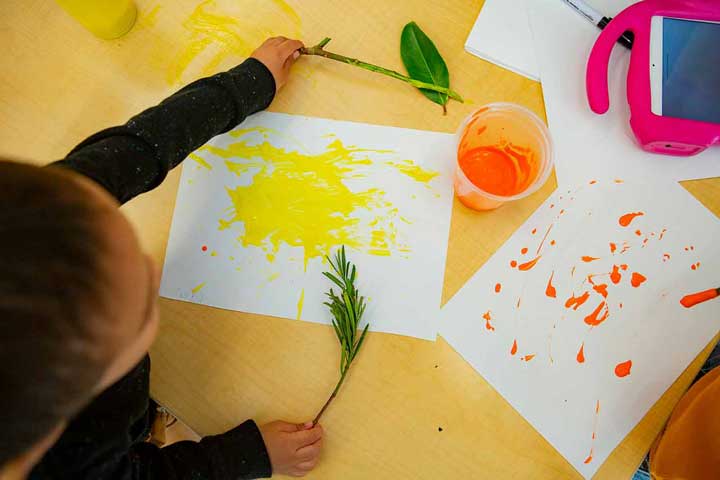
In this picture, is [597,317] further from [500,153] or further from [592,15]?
[592,15]

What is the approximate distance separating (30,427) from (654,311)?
26.3 inches

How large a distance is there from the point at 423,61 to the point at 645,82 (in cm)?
28

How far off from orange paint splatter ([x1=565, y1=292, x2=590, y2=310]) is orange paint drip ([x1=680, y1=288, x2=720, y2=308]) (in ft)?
0.39

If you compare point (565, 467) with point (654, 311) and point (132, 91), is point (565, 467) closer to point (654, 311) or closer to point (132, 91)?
point (654, 311)

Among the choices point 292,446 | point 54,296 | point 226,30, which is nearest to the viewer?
point 54,296

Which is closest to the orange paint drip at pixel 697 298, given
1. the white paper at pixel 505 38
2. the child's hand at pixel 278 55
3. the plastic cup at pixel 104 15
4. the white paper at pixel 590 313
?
the white paper at pixel 590 313

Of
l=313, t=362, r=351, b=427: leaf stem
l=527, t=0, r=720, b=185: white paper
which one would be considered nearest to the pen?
l=527, t=0, r=720, b=185: white paper

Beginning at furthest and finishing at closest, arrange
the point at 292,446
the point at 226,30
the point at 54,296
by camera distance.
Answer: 1. the point at 226,30
2. the point at 292,446
3. the point at 54,296

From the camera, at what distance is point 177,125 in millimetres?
654

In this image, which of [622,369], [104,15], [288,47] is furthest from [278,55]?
[622,369]

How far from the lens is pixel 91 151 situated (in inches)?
23.8

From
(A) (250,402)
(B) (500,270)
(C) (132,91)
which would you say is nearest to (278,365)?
(A) (250,402)

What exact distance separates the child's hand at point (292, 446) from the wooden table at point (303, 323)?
0.06ft

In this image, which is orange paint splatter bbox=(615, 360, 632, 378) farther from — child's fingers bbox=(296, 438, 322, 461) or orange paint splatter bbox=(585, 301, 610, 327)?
child's fingers bbox=(296, 438, 322, 461)
